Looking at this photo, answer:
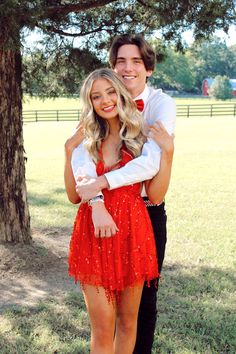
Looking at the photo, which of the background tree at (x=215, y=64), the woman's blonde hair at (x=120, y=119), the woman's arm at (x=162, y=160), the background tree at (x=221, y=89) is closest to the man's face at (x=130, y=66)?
the woman's blonde hair at (x=120, y=119)

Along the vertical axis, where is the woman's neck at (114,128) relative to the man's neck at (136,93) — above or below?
below

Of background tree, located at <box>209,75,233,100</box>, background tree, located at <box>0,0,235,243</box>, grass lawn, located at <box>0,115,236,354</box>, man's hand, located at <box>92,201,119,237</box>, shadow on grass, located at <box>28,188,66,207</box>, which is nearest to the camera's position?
man's hand, located at <box>92,201,119,237</box>

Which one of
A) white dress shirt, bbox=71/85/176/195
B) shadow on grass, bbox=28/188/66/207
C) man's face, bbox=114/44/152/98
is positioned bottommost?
shadow on grass, bbox=28/188/66/207

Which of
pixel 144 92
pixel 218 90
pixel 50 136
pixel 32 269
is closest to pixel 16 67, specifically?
pixel 32 269

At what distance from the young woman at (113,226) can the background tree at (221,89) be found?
69.4 m

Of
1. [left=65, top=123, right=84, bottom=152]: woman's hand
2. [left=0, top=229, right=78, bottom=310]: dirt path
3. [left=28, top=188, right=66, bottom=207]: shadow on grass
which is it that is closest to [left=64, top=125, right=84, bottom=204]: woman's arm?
[left=65, top=123, right=84, bottom=152]: woman's hand

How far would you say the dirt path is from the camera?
4438 mm

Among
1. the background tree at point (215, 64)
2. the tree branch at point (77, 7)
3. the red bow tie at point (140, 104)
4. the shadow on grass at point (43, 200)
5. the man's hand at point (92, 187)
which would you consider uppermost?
the background tree at point (215, 64)

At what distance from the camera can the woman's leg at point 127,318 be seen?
8.12 ft

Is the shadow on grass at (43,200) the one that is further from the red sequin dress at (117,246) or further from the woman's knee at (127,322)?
the red sequin dress at (117,246)

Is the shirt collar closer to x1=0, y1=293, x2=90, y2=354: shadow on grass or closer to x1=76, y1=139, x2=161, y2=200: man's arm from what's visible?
x1=76, y1=139, x2=161, y2=200: man's arm

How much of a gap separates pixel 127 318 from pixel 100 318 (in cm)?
19

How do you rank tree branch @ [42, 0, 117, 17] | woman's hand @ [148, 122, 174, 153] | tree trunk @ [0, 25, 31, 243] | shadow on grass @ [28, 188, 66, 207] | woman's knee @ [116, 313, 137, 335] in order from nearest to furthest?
woman's hand @ [148, 122, 174, 153] < woman's knee @ [116, 313, 137, 335] < tree branch @ [42, 0, 117, 17] < tree trunk @ [0, 25, 31, 243] < shadow on grass @ [28, 188, 66, 207]

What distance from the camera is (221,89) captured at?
6962 centimetres
